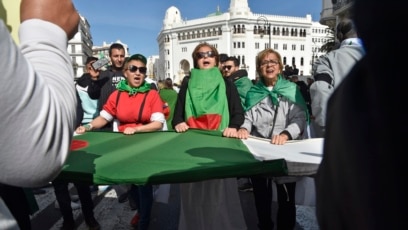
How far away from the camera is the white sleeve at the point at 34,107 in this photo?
2.39ft

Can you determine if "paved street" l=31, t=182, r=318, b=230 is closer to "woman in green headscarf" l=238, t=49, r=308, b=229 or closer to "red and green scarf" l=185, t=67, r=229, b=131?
"woman in green headscarf" l=238, t=49, r=308, b=229

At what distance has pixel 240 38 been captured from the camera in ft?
336

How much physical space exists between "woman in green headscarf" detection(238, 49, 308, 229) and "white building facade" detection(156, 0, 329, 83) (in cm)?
9348

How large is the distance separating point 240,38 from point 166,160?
338 feet

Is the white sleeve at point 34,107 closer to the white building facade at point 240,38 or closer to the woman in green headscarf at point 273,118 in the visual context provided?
the woman in green headscarf at point 273,118

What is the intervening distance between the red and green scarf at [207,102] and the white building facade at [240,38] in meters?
93.5

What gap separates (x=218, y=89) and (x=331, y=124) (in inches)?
130

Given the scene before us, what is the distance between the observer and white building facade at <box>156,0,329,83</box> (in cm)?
10262

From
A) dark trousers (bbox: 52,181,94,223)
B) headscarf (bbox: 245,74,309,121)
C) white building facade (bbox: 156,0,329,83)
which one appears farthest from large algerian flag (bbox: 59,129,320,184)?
white building facade (bbox: 156,0,329,83)

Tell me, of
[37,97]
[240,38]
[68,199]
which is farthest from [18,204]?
[240,38]

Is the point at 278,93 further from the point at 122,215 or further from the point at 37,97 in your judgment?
the point at 37,97

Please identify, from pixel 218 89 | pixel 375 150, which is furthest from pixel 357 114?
pixel 218 89

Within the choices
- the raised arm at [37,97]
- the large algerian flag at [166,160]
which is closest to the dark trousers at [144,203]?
the large algerian flag at [166,160]

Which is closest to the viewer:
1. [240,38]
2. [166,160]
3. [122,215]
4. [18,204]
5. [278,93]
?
[166,160]
